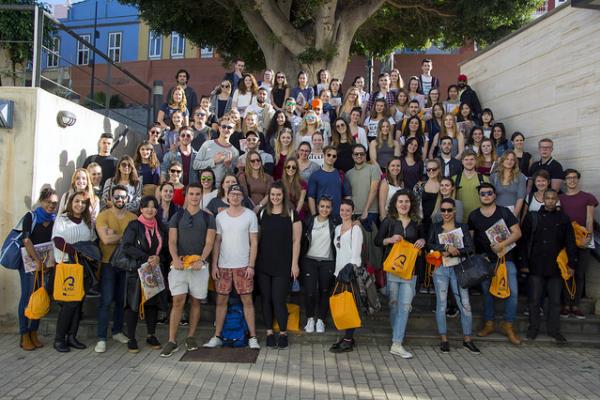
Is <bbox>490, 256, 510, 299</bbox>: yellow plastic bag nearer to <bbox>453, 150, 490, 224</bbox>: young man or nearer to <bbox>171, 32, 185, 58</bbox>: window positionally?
<bbox>453, 150, 490, 224</bbox>: young man

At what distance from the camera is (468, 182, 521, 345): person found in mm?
6074

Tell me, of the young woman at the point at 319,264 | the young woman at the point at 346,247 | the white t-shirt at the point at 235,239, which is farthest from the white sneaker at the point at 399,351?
the white t-shirt at the point at 235,239

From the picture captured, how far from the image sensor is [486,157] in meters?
7.56

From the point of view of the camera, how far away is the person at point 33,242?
5879 mm

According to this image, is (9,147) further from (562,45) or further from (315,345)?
(562,45)

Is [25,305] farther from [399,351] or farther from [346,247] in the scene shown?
[399,351]

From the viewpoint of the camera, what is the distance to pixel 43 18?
696cm

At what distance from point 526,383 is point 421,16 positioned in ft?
45.5

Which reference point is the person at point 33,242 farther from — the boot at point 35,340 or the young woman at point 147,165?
the young woman at point 147,165

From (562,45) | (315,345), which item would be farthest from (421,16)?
(315,345)

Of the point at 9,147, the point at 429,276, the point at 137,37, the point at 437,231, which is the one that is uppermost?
the point at 137,37

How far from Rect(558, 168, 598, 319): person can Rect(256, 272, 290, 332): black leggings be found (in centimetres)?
→ 361

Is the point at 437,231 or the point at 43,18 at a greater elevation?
the point at 43,18

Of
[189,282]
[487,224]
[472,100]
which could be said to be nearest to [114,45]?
[472,100]
